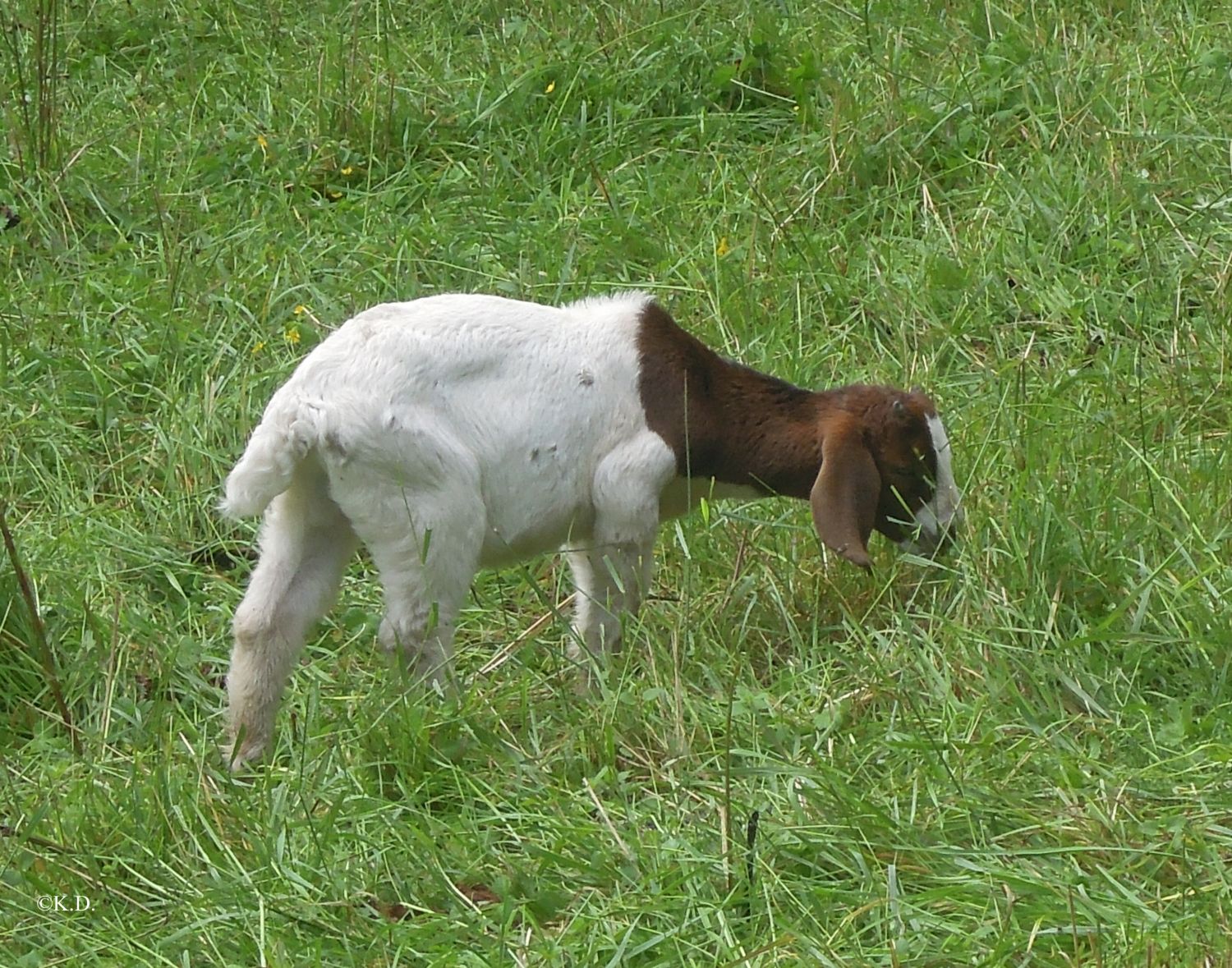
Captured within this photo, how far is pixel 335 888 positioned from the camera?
12.3ft

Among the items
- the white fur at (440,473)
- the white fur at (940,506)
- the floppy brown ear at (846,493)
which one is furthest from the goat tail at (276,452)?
the white fur at (940,506)

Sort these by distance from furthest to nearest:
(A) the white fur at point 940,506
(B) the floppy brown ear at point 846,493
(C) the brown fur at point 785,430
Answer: (A) the white fur at point 940,506 < (C) the brown fur at point 785,430 < (B) the floppy brown ear at point 846,493

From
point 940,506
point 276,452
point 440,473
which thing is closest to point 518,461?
point 440,473

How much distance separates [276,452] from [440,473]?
39cm

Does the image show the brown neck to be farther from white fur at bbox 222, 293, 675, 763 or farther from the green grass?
the green grass

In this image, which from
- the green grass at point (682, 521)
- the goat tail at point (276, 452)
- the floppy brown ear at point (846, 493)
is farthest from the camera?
the floppy brown ear at point (846, 493)

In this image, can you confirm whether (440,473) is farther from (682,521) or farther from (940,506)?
(940,506)

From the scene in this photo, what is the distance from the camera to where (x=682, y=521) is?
5547 mm

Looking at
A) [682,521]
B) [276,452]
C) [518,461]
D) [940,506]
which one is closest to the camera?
[276,452]

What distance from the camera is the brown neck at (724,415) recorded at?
5.06 meters

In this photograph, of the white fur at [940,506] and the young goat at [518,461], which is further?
the white fur at [940,506]

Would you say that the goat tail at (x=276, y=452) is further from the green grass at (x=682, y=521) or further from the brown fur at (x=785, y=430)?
the brown fur at (x=785, y=430)

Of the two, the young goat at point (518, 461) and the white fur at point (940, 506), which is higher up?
the young goat at point (518, 461)

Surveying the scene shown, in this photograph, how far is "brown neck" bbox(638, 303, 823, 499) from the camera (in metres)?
5.06
